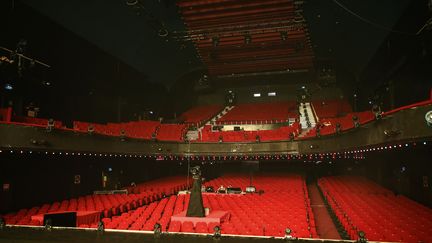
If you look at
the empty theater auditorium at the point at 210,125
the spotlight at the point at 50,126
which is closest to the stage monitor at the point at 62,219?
the empty theater auditorium at the point at 210,125

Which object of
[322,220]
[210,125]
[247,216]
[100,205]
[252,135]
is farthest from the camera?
[210,125]

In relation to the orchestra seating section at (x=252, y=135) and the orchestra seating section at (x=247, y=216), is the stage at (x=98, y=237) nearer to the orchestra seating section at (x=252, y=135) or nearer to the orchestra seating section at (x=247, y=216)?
the orchestra seating section at (x=247, y=216)

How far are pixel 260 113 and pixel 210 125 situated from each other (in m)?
4.38

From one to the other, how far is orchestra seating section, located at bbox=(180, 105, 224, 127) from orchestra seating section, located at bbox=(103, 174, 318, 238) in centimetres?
925

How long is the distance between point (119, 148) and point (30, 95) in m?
4.39

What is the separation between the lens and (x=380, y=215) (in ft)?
27.2

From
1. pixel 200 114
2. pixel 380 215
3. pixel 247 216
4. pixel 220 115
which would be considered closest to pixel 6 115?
pixel 247 216

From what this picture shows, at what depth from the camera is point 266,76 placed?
25.4 meters

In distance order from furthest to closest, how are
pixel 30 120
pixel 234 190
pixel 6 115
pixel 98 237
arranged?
pixel 234 190 → pixel 30 120 → pixel 6 115 → pixel 98 237

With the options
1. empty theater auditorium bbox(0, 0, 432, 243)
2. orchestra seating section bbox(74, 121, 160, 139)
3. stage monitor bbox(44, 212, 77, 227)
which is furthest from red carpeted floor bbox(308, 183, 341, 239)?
orchestra seating section bbox(74, 121, 160, 139)

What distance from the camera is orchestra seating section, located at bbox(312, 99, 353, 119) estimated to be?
20.6 metres

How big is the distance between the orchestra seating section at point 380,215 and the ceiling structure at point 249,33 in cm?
868

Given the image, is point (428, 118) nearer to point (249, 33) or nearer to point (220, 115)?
point (249, 33)

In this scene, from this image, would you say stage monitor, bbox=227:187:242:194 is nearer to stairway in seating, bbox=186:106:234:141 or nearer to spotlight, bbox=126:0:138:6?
Answer: stairway in seating, bbox=186:106:234:141
